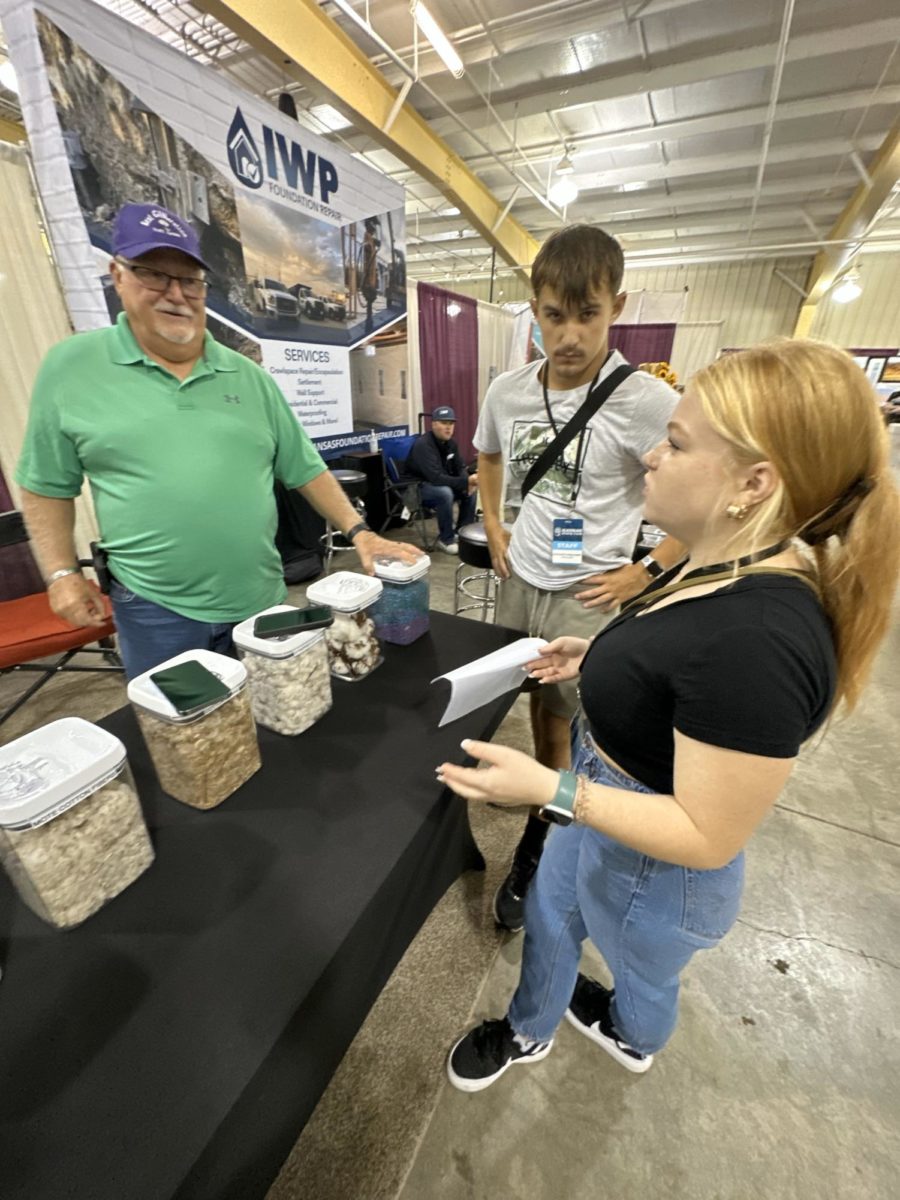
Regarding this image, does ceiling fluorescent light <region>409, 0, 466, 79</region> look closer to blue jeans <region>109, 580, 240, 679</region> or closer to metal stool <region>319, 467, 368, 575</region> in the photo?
metal stool <region>319, 467, 368, 575</region>

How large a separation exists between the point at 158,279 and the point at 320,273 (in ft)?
7.82

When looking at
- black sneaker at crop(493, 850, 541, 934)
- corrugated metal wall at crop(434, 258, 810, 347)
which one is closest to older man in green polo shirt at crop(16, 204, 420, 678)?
black sneaker at crop(493, 850, 541, 934)

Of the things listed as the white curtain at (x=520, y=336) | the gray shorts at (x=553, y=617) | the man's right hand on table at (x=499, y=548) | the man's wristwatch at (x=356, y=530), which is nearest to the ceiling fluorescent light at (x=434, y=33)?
the man's right hand on table at (x=499, y=548)

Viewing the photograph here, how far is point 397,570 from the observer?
1.07m

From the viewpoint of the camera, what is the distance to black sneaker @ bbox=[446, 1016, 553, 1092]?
1053mm

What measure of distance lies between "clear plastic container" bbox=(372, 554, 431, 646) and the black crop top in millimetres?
568

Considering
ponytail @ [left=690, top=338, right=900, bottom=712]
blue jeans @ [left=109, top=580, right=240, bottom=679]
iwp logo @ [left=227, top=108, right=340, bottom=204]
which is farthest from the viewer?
iwp logo @ [left=227, top=108, right=340, bottom=204]

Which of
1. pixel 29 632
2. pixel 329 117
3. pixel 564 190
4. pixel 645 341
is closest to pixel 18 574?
pixel 29 632

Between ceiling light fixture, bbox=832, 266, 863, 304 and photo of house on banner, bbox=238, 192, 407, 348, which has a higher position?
ceiling light fixture, bbox=832, 266, 863, 304

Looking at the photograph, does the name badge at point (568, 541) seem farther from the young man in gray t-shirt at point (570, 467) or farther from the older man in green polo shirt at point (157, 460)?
the older man in green polo shirt at point (157, 460)

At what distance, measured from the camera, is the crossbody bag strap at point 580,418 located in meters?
1.15

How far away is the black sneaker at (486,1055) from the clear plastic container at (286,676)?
83 cm

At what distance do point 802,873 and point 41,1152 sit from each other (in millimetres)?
1989

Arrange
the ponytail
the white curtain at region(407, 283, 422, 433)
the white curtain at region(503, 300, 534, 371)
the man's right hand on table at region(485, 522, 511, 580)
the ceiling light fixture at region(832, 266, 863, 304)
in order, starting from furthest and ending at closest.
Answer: the white curtain at region(503, 300, 534, 371)
the ceiling light fixture at region(832, 266, 863, 304)
the white curtain at region(407, 283, 422, 433)
the man's right hand on table at region(485, 522, 511, 580)
the ponytail
